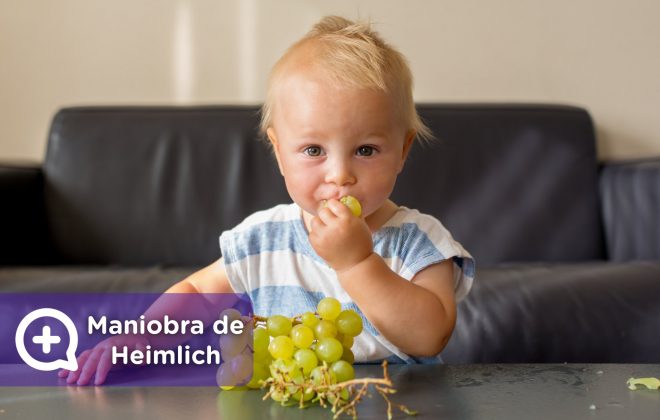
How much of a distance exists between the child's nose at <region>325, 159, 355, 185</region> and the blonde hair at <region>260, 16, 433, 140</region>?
9 centimetres

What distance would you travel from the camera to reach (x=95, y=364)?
0.86 metres

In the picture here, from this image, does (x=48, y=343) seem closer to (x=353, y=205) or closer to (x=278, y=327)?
(x=278, y=327)

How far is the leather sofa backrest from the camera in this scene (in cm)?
232

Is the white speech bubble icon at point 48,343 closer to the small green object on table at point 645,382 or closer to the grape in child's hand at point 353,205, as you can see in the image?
the grape in child's hand at point 353,205

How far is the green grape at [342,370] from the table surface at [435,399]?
1.0 inches

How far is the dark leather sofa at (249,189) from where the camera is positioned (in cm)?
231

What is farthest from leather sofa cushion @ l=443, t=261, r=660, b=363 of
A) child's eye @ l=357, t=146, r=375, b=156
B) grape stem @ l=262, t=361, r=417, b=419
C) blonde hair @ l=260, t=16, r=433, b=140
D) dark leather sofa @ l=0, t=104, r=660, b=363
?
grape stem @ l=262, t=361, r=417, b=419

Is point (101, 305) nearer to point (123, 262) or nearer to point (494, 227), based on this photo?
point (123, 262)

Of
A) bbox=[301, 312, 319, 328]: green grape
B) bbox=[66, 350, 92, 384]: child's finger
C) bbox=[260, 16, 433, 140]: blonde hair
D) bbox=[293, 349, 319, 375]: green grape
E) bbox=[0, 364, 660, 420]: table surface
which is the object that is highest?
bbox=[260, 16, 433, 140]: blonde hair

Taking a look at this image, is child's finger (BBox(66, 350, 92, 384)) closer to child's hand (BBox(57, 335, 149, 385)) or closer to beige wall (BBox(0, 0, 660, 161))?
child's hand (BBox(57, 335, 149, 385))

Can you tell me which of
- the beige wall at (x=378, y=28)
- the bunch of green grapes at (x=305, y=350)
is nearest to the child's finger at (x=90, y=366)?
the bunch of green grapes at (x=305, y=350)

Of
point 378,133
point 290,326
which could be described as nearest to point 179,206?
point 378,133

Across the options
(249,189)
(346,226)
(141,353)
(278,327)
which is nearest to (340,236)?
(346,226)

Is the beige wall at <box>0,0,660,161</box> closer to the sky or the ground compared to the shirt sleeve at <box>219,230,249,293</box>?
closer to the sky
